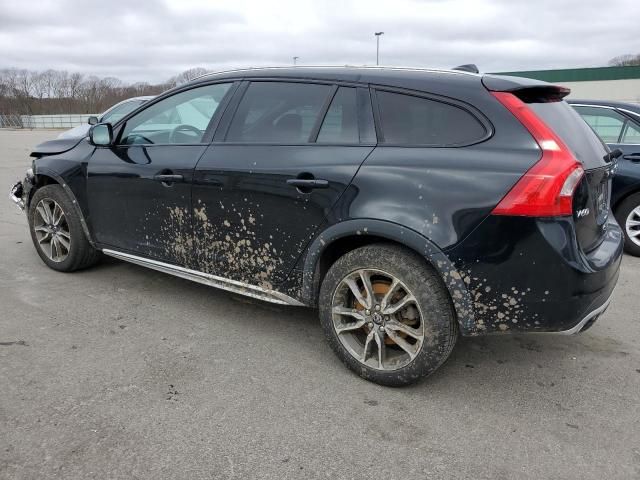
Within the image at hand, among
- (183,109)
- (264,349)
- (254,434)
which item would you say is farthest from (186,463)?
(183,109)

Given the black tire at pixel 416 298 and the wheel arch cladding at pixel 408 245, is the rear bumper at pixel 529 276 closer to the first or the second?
the wheel arch cladding at pixel 408 245

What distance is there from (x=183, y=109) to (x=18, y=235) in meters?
3.43

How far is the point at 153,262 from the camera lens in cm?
400

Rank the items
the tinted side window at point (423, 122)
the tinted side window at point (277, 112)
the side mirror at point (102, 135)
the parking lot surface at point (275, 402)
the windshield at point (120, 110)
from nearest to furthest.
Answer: the parking lot surface at point (275, 402), the tinted side window at point (423, 122), the tinted side window at point (277, 112), the side mirror at point (102, 135), the windshield at point (120, 110)

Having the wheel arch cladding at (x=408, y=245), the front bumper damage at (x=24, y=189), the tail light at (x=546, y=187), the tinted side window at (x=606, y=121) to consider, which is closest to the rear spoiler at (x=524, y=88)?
the tail light at (x=546, y=187)

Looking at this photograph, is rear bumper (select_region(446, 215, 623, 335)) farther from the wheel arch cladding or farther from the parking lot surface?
the parking lot surface

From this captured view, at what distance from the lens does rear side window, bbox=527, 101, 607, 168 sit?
2688mm

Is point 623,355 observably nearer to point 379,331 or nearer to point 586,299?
point 586,299

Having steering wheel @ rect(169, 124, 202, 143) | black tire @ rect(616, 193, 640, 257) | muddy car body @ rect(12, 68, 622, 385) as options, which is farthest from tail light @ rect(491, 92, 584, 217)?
black tire @ rect(616, 193, 640, 257)

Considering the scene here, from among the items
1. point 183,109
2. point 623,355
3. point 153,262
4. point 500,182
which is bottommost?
point 623,355

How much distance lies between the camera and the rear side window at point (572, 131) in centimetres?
269

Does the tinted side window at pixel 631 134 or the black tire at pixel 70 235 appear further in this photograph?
the tinted side window at pixel 631 134

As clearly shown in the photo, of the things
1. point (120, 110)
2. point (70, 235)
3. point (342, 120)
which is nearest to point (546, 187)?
point (342, 120)

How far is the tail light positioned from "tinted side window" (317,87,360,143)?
94cm
